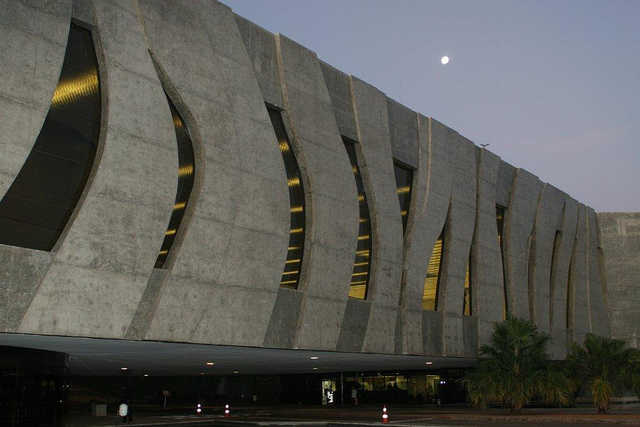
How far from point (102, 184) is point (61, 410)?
8.28 m

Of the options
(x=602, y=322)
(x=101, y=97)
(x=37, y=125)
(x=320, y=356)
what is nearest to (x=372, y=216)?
(x=320, y=356)

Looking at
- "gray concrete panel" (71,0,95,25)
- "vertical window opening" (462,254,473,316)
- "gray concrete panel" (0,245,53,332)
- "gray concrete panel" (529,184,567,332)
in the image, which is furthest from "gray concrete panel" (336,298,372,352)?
"gray concrete panel" (529,184,567,332)

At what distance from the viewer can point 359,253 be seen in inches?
1034

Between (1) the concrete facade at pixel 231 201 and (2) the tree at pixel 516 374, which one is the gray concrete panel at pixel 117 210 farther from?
(2) the tree at pixel 516 374

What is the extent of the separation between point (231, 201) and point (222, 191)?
1.47 ft

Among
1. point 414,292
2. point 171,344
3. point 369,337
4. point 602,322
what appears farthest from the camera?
point 602,322

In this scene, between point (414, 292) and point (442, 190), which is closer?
point (414, 292)

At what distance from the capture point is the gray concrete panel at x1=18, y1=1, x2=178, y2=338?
53.6ft

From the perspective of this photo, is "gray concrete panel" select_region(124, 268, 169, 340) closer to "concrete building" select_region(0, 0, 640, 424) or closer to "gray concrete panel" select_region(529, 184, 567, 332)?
"concrete building" select_region(0, 0, 640, 424)

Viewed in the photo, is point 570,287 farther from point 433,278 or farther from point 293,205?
point 293,205

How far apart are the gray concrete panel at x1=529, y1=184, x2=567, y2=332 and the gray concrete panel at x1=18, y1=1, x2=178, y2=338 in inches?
1039

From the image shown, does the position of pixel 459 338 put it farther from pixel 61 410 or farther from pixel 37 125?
pixel 37 125

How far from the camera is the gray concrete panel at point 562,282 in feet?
132

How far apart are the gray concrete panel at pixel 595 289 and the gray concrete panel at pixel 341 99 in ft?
87.7
